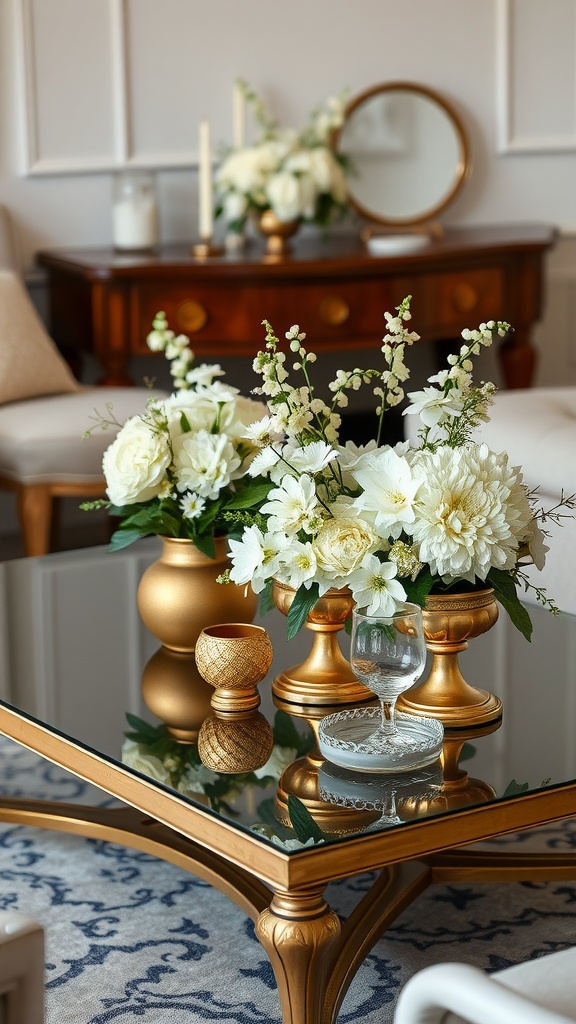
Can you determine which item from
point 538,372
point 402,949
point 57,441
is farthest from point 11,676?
point 538,372

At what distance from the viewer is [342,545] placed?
4.73 feet

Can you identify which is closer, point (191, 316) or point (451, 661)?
point (451, 661)

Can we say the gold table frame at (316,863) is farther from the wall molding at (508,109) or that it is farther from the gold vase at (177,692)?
the wall molding at (508,109)

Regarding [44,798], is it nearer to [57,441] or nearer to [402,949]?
[402,949]

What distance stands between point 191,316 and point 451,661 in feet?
6.94

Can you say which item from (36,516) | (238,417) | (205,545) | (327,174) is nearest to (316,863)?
(205,545)

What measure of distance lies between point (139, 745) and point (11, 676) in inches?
13.9

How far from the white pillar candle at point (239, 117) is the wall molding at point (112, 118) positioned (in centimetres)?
17

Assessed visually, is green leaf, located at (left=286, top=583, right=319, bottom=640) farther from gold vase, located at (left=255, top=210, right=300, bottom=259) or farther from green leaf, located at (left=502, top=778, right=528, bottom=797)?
gold vase, located at (left=255, top=210, right=300, bottom=259)

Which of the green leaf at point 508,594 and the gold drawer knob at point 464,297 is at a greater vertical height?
Result: the gold drawer knob at point 464,297

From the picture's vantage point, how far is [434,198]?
168 inches

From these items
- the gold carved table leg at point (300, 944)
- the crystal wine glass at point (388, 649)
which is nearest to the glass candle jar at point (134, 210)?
the crystal wine glass at point (388, 649)

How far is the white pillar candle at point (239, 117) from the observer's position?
12.7 ft

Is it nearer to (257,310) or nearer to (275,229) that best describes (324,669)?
(257,310)
